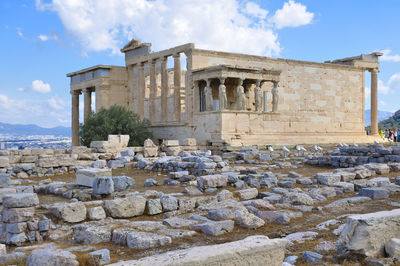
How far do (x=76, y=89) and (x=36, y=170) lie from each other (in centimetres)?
1600

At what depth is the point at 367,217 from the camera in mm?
4605

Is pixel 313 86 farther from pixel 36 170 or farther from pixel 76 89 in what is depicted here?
pixel 36 170

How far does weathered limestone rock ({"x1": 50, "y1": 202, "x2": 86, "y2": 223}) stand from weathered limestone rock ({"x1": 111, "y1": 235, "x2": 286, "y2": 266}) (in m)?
3.08

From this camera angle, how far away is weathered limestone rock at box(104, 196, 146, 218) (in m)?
6.69

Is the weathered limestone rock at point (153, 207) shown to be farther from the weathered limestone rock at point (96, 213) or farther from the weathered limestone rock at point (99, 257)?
the weathered limestone rock at point (99, 257)

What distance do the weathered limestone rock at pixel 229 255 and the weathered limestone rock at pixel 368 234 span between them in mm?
983

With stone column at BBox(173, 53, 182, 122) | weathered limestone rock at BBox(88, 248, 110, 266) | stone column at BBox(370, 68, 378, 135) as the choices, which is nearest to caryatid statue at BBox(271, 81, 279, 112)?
stone column at BBox(173, 53, 182, 122)

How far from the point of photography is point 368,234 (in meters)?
4.45

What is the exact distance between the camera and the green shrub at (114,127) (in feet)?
73.3

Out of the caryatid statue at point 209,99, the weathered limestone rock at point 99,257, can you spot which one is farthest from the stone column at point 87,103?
the weathered limestone rock at point 99,257

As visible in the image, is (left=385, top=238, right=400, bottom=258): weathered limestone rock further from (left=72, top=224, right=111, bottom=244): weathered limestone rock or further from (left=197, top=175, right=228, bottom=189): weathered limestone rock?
(left=197, top=175, right=228, bottom=189): weathered limestone rock

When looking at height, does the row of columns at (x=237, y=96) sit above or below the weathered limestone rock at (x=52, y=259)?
above

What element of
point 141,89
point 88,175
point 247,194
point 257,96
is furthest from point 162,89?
point 247,194

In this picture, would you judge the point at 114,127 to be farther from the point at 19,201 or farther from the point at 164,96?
the point at 19,201
